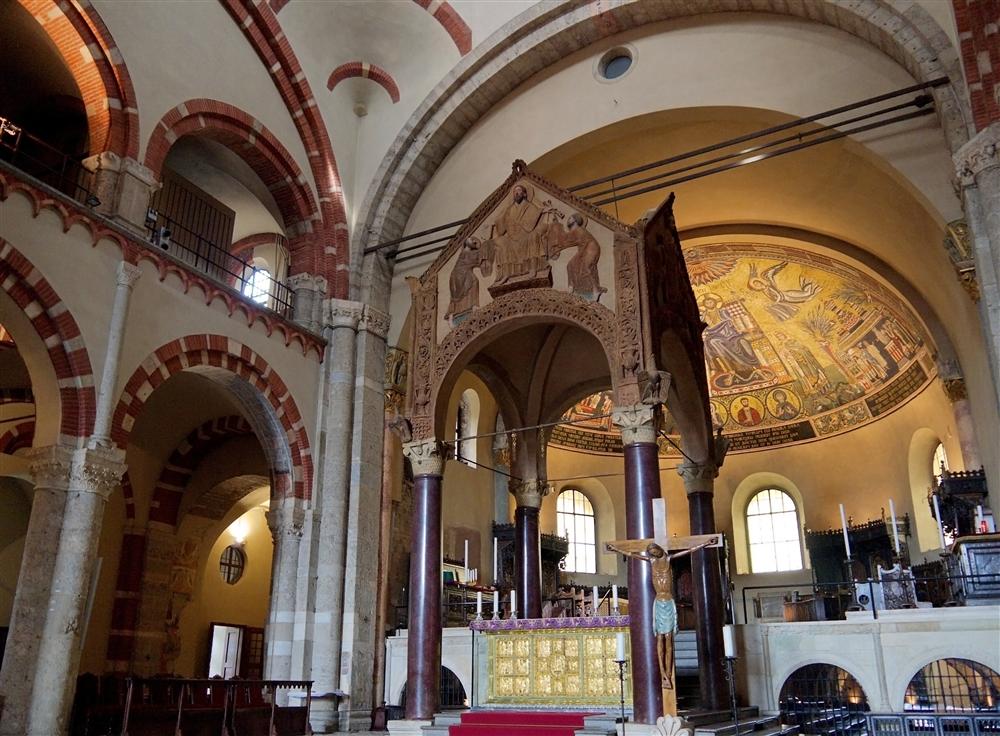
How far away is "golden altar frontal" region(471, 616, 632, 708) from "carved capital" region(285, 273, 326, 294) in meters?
6.62

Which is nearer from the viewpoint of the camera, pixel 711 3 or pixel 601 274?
pixel 601 274

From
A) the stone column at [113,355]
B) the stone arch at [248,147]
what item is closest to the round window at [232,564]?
the stone arch at [248,147]

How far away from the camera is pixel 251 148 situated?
13.5 metres

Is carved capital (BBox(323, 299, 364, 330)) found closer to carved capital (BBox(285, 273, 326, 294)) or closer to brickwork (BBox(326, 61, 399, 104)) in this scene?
carved capital (BBox(285, 273, 326, 294))

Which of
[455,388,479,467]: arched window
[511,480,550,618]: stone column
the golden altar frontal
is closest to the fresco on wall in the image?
[455,388,479,467]: arched window

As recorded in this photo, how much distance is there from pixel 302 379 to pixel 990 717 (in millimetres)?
10086

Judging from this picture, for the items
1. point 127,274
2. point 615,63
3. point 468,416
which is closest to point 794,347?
point 468,416

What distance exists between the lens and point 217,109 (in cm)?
1264

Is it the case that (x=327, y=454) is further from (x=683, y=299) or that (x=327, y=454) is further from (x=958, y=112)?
(x=958, y=112)

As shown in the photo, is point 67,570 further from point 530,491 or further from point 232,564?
point 232,564

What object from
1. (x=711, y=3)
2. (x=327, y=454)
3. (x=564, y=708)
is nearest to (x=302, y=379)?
(x=327, y=454)

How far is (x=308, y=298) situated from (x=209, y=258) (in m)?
3.46

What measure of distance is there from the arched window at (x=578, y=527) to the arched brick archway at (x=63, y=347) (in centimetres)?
1458

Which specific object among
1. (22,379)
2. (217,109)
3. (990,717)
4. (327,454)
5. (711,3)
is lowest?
(990,717)
